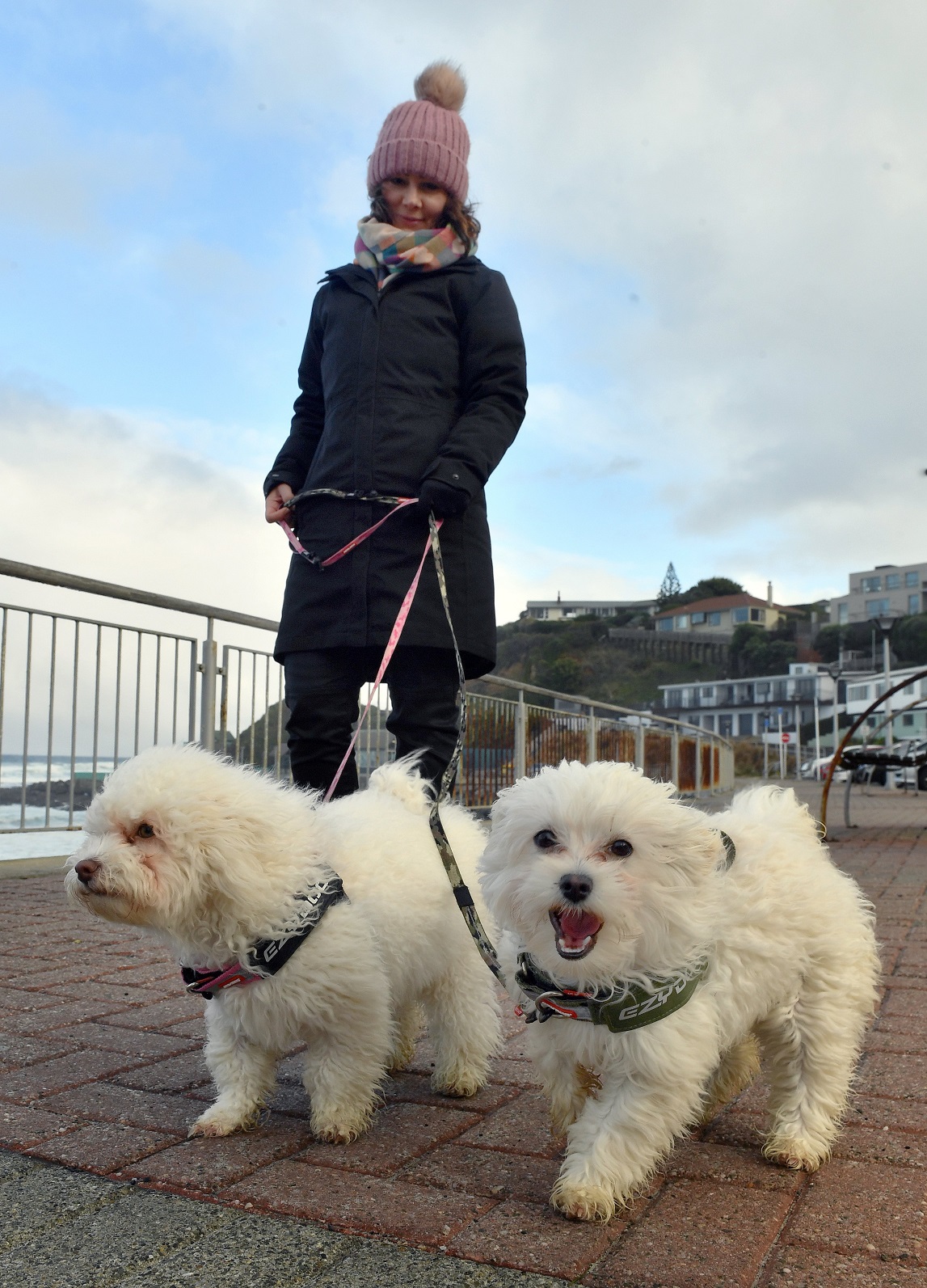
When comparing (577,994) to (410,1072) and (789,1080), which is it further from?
(410,1072)

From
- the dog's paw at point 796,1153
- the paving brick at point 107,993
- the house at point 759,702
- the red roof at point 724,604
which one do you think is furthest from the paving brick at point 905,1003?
the red roof at point 724,604

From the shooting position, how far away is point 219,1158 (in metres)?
2.14

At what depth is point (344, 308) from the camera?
3465 mm

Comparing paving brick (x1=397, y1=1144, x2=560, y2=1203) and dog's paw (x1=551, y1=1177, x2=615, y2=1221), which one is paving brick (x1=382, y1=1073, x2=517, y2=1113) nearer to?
paving brick (x1=397, y1=1144, x2=560, y2=1203)

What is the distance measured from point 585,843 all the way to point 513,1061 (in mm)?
1289

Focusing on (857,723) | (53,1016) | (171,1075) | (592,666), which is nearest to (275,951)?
(171,1075)

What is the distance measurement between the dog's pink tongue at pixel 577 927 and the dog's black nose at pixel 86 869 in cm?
98

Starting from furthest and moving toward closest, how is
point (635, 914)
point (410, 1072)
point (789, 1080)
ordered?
point (410, 1072)
point (789, 1080)
point (635, 914)

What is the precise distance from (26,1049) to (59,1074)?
0.90 feet

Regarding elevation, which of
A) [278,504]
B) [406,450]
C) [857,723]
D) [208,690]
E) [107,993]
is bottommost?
[107,993]

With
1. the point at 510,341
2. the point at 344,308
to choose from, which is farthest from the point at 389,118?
the point at 510,341

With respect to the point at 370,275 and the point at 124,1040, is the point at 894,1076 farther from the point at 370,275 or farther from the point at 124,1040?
the point at 370,275

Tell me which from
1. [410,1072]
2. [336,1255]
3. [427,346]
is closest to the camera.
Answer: [336,1255]

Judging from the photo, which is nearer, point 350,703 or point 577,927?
point 577,927
